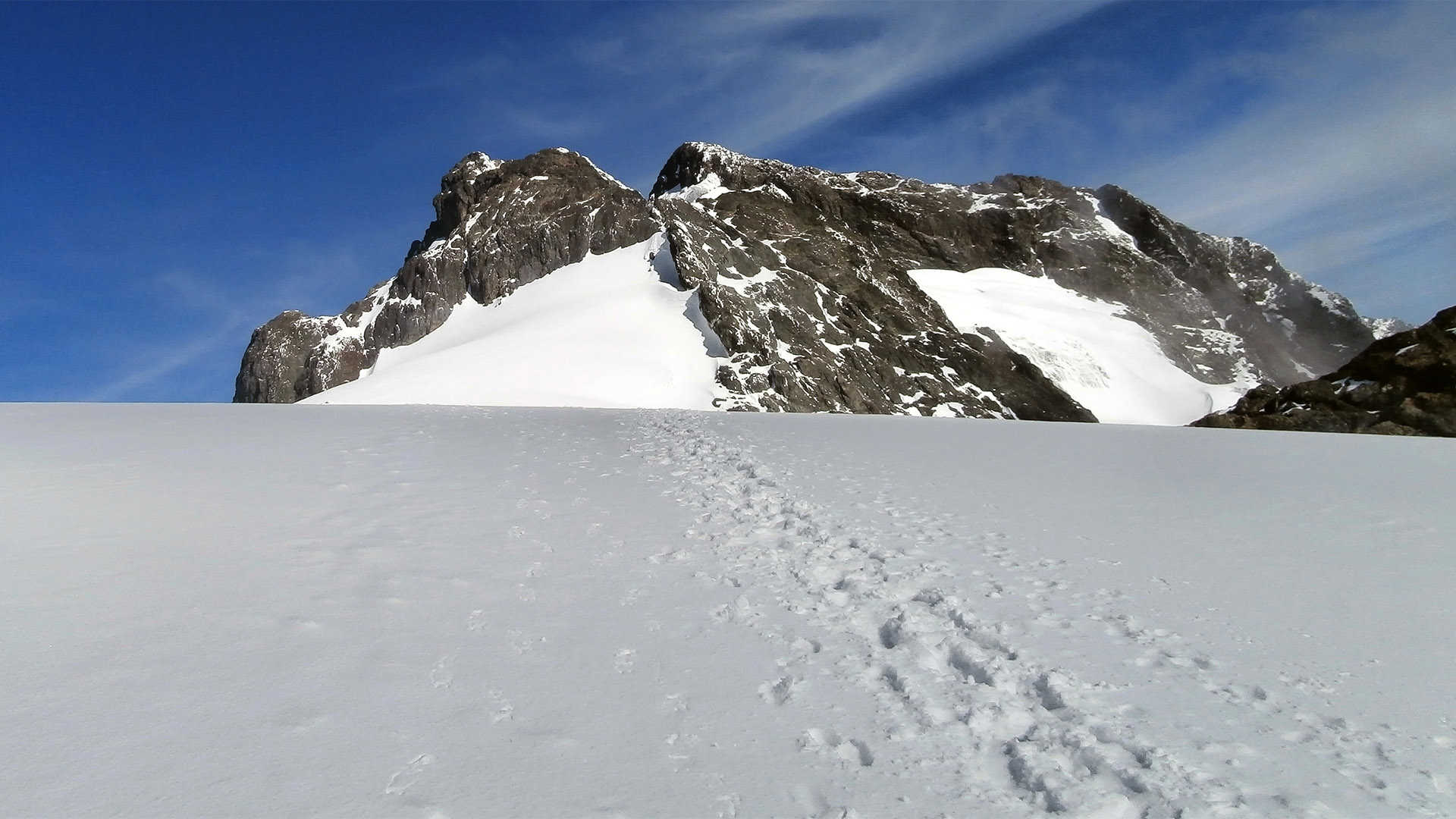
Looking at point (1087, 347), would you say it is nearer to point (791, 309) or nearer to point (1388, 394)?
point (791, 309)

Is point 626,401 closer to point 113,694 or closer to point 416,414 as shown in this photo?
point 416,414

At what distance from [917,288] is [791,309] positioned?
20.4 meters

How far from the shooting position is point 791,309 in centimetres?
7325

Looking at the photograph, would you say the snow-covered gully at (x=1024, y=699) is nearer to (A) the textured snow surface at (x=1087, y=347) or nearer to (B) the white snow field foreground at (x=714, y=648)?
(B) the white snow field foreground at (x=714, y=648)

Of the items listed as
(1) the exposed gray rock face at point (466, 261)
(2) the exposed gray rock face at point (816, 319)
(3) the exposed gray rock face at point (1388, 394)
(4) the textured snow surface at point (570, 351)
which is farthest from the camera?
(1) the exposed gray rock face at point (466, 261)

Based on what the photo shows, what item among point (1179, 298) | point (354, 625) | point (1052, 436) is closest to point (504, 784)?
point (354, 625)

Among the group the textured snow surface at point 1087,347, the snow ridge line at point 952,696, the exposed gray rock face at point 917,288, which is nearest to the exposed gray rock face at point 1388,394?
the snow ridge line at point 952,696

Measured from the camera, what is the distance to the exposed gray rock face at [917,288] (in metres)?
70.1

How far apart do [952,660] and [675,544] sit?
322cm

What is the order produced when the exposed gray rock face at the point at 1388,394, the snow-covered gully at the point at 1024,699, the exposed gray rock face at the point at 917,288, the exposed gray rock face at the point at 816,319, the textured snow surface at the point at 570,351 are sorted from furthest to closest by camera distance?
the exposed gray rock face at the point at 917,288 → the exposed gray rock face at the point at 816,319 → the textured snow surface at the point at 570,351 → the exposed gray rock face at the point at 1388,394 → the snow-covered gully at the point at 1024,699

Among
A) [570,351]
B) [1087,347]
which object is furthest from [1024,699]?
[1087,347]

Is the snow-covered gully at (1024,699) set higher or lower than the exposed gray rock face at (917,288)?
lower

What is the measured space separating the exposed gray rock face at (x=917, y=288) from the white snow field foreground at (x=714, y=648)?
2029 inches

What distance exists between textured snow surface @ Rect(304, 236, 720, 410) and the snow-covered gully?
44882mm
